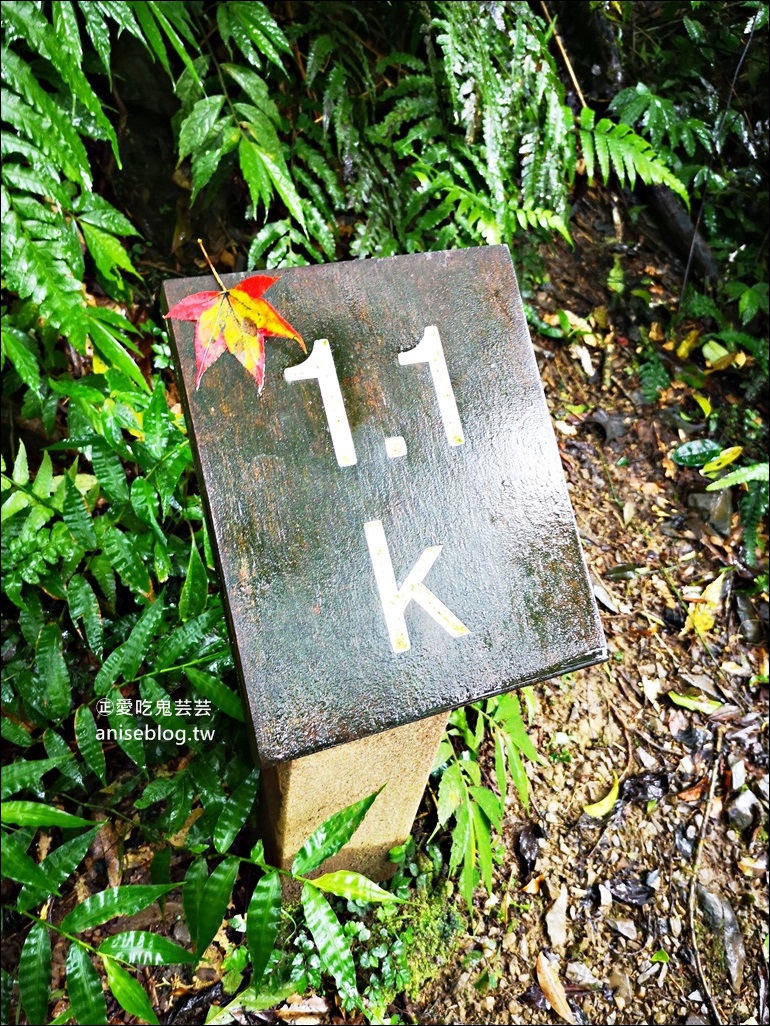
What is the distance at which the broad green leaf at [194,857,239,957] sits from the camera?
143 cm

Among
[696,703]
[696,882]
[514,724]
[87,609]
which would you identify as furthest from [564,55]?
[696,882]

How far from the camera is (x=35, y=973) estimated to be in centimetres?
136

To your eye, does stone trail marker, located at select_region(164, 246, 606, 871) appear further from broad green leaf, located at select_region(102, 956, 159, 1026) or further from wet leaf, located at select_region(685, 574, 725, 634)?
wet leaf, located at select_region(685, 574, 725, 634)

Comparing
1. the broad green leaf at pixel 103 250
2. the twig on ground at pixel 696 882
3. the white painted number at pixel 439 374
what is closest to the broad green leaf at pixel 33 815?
the white painted number at pixel 439 374

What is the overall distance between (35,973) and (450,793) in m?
1.13

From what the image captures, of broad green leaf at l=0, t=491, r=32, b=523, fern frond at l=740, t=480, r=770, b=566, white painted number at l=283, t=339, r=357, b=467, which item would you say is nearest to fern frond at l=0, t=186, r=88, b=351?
broad green leaf at l=0, t=491, r=32, b=523

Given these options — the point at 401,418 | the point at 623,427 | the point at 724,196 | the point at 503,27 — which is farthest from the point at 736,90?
Result: the point at 401,418

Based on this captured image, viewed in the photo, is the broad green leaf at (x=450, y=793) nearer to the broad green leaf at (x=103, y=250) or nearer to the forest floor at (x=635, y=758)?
the forest floor at (x=635, y=758)

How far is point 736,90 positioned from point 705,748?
3.38 m

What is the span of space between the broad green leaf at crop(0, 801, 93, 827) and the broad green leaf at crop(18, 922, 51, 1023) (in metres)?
0.18

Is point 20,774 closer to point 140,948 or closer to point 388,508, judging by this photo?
point 140,948

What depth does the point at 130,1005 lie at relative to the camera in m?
1.32

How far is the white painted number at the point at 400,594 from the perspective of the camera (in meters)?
1.35

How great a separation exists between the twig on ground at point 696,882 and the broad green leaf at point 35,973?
189 centimetres
